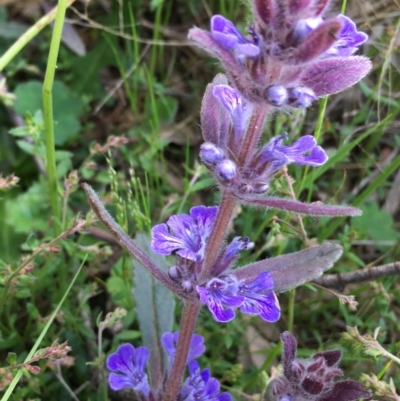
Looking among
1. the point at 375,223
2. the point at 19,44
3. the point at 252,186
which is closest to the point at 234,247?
the point at 252,186

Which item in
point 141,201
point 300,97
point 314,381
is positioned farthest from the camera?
point 141,201

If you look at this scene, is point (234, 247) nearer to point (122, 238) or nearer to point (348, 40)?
point (122, 238)

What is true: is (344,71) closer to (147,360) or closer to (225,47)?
(225,47)

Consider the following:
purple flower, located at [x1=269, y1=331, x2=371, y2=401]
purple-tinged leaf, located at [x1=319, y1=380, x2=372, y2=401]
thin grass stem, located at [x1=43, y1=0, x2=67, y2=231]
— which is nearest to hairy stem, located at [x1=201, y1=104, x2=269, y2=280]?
purple flower, located at [x1=269, y1=331, x2=371, y2=401]

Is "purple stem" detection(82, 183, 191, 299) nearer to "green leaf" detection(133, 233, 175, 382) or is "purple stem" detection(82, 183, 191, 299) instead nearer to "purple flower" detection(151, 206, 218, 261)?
"purple flower" detection(151, 206, 218, 261)

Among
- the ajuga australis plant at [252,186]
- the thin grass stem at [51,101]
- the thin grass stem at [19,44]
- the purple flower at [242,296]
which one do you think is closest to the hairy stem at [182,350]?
Answer: the ajuga australis plant at [252,186]

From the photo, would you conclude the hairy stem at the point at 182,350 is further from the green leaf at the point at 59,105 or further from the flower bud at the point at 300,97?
the green leaf at the point at 59,105
